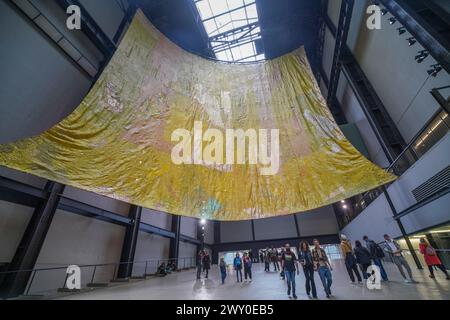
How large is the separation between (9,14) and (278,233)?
88.5 ft

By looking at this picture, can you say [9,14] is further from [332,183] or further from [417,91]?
[417,91]

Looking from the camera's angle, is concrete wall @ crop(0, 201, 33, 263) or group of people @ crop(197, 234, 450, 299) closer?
group of people @ crop(197, 234, 450, 299)

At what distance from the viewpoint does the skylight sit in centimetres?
1327

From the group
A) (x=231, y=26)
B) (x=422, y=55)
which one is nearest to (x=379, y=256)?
(x=422, y=55)

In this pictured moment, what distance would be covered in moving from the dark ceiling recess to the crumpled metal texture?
7.87 m

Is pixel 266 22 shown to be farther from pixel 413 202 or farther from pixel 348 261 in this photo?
pixel 348 261

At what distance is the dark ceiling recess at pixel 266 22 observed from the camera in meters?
13.4

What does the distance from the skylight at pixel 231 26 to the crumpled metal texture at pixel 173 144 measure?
7.91m

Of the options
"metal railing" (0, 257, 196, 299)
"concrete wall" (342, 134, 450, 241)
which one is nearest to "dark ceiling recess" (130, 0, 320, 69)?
"concrete wall" (342, 134, 450, 241)

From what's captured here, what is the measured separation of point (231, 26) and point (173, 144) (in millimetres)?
12589

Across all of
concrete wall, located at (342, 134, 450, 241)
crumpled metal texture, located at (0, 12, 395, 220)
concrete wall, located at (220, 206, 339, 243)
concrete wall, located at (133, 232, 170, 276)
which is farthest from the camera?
concrete wall, located at (220, 206, 339, 243)

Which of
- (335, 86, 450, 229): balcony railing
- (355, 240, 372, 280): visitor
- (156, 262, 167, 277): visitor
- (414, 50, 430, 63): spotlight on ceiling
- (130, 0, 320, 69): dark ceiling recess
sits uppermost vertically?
(130, 0, 320, 69): dark ceiling recess

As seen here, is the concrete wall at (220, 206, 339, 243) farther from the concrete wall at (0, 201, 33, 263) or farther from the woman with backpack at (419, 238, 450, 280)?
the concrete wall at (0, 201, 33, 263)

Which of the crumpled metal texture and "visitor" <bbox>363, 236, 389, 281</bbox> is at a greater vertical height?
the crumpled metal texture
